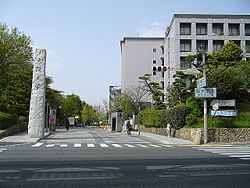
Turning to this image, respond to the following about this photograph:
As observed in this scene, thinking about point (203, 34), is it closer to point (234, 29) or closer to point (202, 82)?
point (234, 29)

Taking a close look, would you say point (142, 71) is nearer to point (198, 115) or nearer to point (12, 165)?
point (198, 115)

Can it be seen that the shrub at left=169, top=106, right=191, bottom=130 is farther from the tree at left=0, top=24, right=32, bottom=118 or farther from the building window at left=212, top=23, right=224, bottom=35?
the building window at left=212, top=23, right=224, bottom=35

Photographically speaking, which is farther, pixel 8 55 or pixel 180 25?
pixel 180 25

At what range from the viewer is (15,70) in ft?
115

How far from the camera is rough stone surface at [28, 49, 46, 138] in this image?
27484 millimetres

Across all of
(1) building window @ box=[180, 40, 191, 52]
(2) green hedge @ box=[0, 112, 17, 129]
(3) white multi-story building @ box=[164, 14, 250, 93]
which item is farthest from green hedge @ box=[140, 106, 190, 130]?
(2) green hedge @ box=[0, 112, 17, 129]

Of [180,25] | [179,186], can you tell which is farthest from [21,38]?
[179,186]

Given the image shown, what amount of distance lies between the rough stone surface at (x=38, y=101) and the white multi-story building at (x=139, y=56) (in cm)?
4981

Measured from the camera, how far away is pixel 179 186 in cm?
729

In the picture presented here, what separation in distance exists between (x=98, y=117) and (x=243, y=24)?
69.1 meters

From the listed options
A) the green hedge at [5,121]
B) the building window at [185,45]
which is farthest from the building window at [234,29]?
the green hedge at [5,121]

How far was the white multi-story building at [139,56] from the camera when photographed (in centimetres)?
7806

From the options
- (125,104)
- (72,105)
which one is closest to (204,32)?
(125,104)

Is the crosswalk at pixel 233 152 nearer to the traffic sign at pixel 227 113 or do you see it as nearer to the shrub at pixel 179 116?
the traffic sign at pixel 227 113
